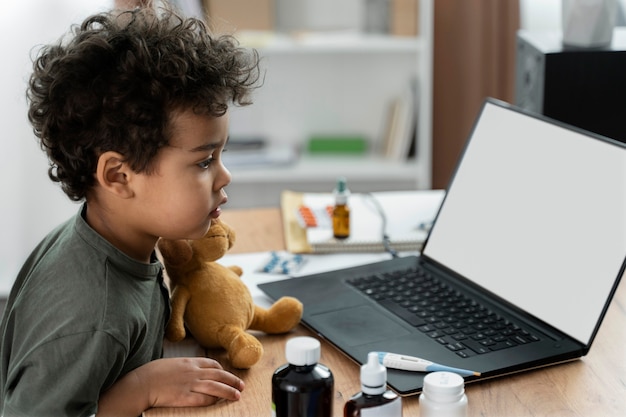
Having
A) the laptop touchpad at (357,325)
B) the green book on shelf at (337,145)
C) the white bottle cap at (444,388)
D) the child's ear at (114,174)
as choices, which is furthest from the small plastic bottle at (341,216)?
the green book on shelf at (337,145)

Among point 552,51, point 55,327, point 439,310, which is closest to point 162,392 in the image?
point 55,327

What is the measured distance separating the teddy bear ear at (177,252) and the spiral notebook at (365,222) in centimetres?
41

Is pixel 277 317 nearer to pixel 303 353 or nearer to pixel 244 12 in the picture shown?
pixel 303 353

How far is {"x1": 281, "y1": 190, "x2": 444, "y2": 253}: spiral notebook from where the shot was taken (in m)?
1.60

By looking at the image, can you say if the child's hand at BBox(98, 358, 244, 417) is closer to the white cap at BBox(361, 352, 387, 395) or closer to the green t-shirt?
the green t-shirt

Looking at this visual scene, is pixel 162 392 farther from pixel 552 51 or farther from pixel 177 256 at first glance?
pixel 552 51

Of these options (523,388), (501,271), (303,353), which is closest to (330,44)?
(501,271)

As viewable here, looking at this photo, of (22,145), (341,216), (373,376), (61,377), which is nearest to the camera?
(373,376)

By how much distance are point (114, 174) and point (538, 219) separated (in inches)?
22.7

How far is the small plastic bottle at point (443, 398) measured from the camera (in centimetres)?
82

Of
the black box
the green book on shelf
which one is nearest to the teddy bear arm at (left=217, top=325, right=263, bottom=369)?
the black box

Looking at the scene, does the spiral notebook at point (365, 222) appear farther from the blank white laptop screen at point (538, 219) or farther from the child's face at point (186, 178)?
the child's face at point (186, 178)

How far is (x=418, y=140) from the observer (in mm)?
2895

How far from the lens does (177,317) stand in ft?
3.90
